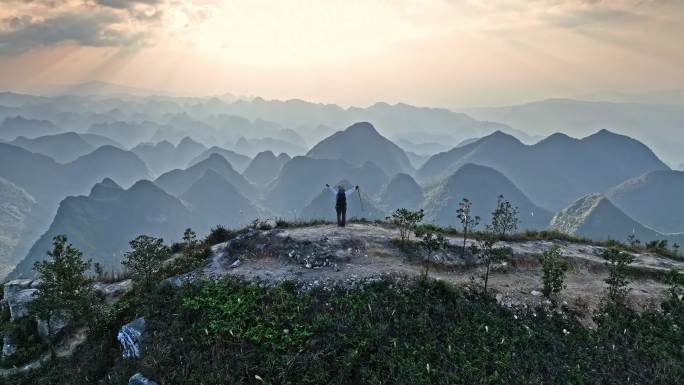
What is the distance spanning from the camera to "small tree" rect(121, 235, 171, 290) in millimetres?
16000

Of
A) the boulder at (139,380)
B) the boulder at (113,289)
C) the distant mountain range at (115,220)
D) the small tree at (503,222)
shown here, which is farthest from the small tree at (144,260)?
the distant mountain range at (115,220)

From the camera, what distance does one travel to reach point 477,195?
17225 centimetres

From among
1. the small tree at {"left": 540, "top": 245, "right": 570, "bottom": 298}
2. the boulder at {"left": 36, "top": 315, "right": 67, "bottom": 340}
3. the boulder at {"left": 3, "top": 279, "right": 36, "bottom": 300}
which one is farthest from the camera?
the boulder at {"left": 3, "top": 279, "right": 36, "bottom": 300}

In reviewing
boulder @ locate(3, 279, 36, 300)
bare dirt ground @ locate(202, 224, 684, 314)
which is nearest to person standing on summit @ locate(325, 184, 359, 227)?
bare dirt ground @ locate(202, 224, 684, 314)

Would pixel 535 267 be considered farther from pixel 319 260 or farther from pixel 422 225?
pixel 319 260

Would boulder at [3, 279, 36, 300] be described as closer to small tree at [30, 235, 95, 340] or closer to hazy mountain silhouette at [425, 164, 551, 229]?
small tree at [30, 235, 95, 340]

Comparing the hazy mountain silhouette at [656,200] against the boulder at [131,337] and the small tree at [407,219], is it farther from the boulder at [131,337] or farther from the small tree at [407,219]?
the boulder at [131,337]

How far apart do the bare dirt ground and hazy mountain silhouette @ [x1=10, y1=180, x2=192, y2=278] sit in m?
160

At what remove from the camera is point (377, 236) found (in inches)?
778

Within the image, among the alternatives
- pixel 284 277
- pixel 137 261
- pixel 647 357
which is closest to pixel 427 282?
pixel 284 277

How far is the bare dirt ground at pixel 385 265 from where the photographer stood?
15.0 meters

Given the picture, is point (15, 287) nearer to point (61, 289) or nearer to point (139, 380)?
point (61, 289)

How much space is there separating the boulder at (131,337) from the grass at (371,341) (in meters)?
0.35

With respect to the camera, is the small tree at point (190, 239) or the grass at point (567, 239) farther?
the grass at point (567, 239)
